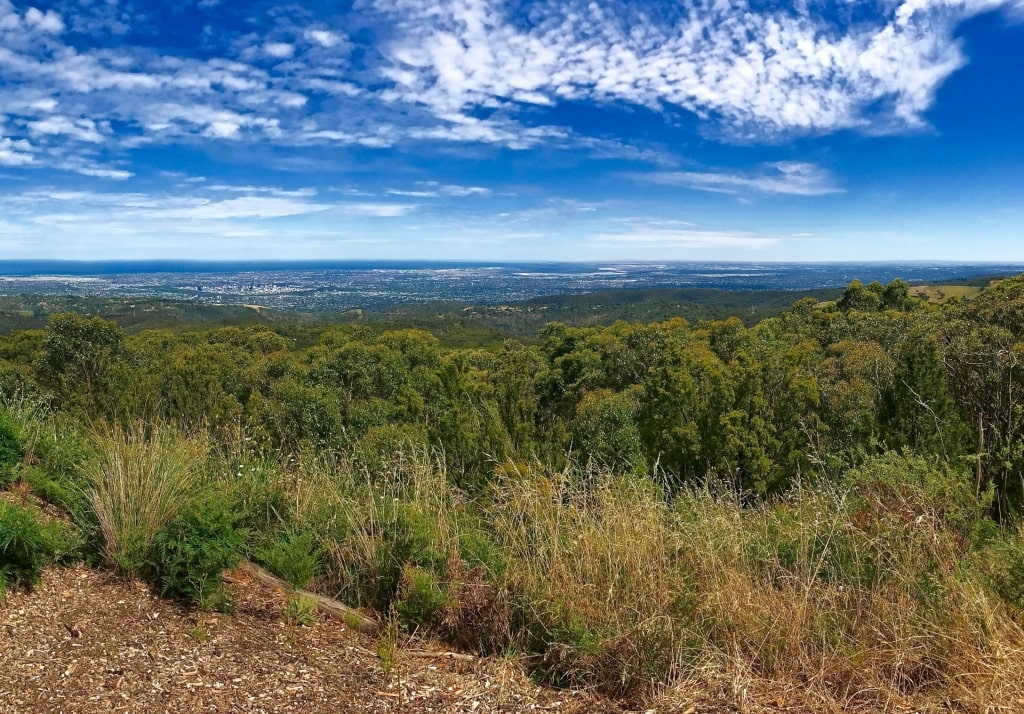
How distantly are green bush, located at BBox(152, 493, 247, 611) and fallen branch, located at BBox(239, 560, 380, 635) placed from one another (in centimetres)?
30

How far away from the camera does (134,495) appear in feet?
12.4

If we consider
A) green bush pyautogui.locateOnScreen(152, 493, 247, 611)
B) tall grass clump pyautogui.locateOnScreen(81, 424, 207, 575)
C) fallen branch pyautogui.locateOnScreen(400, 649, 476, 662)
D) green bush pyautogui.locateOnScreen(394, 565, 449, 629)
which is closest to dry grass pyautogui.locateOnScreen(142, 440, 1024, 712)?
green bush pyautogui.locateOnScreen(394, 565, 449, 629)

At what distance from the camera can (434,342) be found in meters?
45.5

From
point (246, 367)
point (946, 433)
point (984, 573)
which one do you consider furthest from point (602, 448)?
point (246, 367)

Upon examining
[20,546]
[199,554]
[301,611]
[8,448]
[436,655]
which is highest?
[8,448]

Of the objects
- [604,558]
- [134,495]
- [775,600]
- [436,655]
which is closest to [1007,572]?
[775,600]

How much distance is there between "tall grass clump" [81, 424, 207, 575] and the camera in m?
3.53

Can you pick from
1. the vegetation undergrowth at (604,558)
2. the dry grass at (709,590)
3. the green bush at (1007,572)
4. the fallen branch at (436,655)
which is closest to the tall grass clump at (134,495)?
the vegetation undergrowth at (604,558)

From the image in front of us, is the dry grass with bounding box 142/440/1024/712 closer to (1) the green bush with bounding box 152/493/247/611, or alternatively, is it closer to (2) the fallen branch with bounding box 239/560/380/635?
(2) the fallen branch with bounding box 239/560/380/635

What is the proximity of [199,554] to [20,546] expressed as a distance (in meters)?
0.92

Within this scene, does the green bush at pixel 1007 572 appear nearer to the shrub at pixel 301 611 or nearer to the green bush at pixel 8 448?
the shrub at pixel 301 611

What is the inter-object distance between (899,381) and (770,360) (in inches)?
224

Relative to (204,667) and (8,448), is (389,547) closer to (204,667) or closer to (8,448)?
(204,667)

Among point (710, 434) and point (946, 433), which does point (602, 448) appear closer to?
point (710, 434)
